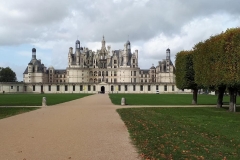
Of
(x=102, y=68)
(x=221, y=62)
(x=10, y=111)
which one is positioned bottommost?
(x=10, y=111)

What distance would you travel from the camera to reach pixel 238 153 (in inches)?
320

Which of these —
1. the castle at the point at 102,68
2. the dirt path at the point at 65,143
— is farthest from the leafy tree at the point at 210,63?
the castle at the point at 102,68

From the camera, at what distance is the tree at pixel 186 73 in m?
33.4

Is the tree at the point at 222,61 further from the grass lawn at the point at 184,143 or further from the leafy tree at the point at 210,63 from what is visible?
the grass lawn at the point at 184,143

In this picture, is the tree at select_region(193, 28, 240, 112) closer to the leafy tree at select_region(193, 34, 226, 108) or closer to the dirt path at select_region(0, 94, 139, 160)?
the leafy tree at select_region(193, 34, 226, 108)

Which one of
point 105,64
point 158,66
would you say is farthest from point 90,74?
point 158,66

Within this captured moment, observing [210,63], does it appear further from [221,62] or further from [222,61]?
[222,61]

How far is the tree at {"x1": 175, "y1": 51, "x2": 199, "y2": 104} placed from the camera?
33375mm

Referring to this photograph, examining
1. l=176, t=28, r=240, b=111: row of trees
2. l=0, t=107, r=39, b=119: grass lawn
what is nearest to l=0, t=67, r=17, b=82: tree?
l=0, t=107, r=39, b=119: grass lawn

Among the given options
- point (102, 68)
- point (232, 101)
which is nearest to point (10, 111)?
point (232, 101)

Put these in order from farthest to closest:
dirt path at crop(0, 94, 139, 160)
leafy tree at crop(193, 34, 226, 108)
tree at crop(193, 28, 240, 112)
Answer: leafy tree at crop(193, 34, 226, 108) → tree at crop(193, 28, 240, 112) → dirt path at crop(0, 94, 139, 160)

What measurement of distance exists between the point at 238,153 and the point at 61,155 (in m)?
4.71

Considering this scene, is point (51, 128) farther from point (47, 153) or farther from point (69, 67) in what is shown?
point (69, 67)

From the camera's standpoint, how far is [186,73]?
110 feet
